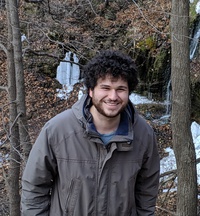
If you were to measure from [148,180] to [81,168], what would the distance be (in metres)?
0.53

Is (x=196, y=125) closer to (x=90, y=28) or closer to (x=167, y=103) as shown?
(x=167, y=103)

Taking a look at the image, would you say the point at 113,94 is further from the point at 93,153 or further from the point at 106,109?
the point at 93,153

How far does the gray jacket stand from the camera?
6.23 feet

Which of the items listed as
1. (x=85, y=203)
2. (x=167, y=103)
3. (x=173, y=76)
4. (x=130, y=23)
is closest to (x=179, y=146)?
(x=173, y=76)

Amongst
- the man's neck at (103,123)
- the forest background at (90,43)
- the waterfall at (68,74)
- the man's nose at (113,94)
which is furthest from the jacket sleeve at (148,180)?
the waterfall at (68,74)

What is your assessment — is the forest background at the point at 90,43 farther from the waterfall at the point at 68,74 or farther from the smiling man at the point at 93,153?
the smiling man at the point at 93,153

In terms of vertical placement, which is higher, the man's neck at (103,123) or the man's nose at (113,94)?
the man's nose at (113,94)

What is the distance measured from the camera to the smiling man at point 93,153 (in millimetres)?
1896

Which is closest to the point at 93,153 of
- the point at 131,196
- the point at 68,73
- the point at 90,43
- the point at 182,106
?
the point at 131,196

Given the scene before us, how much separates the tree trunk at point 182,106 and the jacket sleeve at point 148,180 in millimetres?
2539

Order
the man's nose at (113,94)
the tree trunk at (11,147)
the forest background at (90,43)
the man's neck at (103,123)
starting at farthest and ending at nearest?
the forest background at (90,43)
the tree trunk at (11,147)
the man's neck at (103,123)
the man's nose at (113,94)

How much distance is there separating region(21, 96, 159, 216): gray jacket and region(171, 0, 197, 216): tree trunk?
8.89ft

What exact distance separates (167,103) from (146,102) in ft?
2.16

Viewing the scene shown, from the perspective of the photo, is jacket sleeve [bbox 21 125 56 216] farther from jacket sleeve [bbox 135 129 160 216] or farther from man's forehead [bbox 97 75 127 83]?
jacket sleeve [bbox 135 129 160 216]
